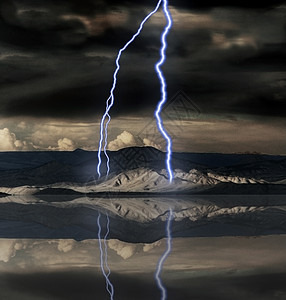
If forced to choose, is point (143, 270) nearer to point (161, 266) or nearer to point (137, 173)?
point (161, 266)

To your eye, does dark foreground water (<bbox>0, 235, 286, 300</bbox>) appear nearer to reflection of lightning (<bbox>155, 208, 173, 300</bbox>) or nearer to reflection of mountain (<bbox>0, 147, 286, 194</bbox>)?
reflection of lightning (<bbox>155, 208, 173, 300</bbox>)

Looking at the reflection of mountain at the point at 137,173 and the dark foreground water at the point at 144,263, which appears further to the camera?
the reflection of mountain at the point at 137,173

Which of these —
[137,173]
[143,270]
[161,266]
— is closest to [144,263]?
[161,266]

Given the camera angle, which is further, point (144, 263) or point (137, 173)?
point (137, 173)

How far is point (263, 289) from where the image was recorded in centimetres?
629

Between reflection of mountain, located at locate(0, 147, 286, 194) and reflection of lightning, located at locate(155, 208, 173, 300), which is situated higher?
reflection of lightning, located at locate(155, 208, 173, 300)

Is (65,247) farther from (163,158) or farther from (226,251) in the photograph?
(163,158)

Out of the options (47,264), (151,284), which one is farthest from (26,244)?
(151,284)

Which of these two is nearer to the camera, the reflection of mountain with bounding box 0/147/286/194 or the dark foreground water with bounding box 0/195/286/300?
the dark foreground water with bounding box 0/195/286/300

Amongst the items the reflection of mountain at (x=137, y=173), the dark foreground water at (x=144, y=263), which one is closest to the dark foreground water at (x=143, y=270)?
the dark foreground water at (x=144, y=263)

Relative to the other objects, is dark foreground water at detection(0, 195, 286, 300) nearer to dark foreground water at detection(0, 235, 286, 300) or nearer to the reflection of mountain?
dark foreground water at detection(0, 235, 286, 300)

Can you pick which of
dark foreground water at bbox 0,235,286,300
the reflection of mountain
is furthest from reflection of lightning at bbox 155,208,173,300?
the reflection of mountain

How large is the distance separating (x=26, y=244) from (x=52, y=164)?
115m

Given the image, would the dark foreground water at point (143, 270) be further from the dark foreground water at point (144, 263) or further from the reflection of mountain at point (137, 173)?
the reflection of mountain at point (137, 173)
